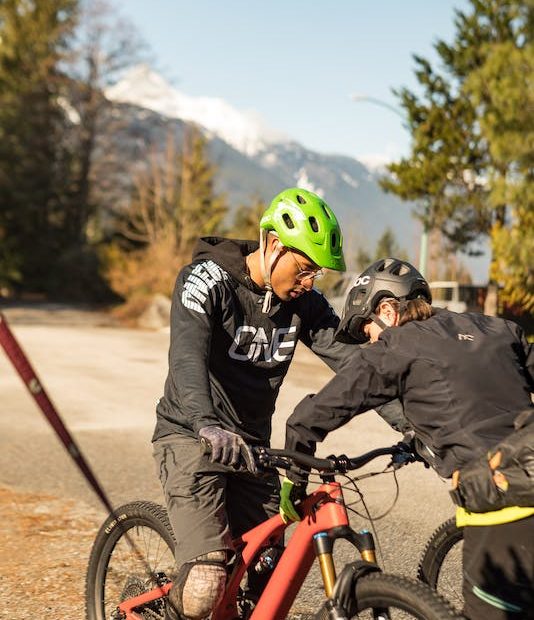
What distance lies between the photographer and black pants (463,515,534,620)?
241 cm

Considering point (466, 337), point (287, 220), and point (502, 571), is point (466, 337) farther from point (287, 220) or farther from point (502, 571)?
point (287, 220)

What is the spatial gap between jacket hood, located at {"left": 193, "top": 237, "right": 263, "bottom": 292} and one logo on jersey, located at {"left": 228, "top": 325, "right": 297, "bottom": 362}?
0.18 m

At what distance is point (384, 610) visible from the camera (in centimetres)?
245

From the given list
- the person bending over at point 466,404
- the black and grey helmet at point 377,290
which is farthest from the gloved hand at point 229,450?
the black and grey helmet at point 377,290

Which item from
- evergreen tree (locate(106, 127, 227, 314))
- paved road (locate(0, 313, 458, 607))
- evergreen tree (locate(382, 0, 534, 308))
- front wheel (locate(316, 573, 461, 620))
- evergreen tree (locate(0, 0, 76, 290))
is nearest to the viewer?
front wheel (locate(316, 573, 461, 620))

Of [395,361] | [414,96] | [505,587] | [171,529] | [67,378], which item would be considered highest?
[414,96]

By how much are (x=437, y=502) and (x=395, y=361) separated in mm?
4565

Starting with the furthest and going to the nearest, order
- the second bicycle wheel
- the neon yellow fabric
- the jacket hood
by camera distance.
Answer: the second bicycle wheel → the jacket hood → the neon yellow fabric

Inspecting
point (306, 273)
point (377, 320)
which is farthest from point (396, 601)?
point (306, 273)

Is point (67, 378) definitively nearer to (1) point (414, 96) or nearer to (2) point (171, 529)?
(2) point (171, 529)

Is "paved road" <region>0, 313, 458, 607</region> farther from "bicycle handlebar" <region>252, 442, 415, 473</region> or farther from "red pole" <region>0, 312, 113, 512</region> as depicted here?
"red pole" <region>0, 312, 113, 512</region>

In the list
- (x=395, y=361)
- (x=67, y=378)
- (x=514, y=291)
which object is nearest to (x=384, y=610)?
(x=395, y=361)

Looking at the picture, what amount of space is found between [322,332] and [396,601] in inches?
59.0

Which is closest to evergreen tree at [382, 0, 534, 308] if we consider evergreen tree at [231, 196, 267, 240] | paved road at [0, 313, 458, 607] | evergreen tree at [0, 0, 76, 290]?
evergreen tree at [231, 196, 267, 240]
